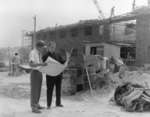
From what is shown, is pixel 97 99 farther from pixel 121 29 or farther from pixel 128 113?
pixel 121 29

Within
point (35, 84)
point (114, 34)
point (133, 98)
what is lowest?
point (133, 98)

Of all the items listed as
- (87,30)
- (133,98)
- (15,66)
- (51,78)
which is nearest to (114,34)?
(87,30)

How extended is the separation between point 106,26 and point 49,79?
24.5 metres

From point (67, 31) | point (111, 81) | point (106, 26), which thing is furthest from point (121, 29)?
point (111, 81)

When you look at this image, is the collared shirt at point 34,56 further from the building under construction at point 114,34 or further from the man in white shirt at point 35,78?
the building under construction at point 114,34

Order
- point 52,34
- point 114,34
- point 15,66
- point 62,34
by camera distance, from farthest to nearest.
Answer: point 52,34 → point 62,34 → point 114,34 → point 15,66

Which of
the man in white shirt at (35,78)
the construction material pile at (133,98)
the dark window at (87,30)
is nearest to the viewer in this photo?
the man in white shirt at (35,78)

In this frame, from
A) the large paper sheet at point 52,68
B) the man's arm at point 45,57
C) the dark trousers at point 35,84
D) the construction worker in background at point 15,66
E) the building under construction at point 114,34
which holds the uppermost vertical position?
the building under construction at point 114,34

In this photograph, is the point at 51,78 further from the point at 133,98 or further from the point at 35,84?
the point at 133,98

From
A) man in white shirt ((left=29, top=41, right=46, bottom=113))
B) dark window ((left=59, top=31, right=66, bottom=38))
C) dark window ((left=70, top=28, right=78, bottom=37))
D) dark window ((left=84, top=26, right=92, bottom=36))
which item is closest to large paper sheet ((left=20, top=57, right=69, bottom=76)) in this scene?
man in white shirt ((left=29, top=41, right=46, bottom=113))

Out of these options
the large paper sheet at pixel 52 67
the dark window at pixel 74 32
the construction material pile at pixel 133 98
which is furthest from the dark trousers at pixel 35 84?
the dark window at pixel 74 32

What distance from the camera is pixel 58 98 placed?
6.37 metres

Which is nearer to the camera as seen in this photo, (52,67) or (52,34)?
(52,67)

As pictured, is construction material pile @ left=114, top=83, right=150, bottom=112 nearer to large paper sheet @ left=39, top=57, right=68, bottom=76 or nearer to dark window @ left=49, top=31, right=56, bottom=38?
large paper sheet @ left=39, top=57, right=68, bottom=76
